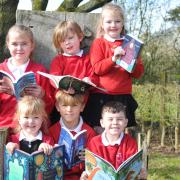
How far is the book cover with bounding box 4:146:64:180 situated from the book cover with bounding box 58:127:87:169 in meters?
0.09

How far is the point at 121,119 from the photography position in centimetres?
324

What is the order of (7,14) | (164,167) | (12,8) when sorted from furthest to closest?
(164,167)
(12,8)
(7,14)

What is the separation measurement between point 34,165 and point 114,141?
657mm

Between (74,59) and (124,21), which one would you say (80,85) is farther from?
(124,21)

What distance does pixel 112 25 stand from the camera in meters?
3.51

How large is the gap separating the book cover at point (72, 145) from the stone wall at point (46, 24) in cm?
100

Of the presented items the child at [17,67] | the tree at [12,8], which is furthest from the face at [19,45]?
→ the tree at [12,8]

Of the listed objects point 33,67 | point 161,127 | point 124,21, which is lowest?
point 161,127

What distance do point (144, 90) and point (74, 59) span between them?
623 centimetres

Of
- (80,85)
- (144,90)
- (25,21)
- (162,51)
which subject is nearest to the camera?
(80,85)

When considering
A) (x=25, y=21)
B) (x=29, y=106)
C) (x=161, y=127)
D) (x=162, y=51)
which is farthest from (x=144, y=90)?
(x=29, y=106)

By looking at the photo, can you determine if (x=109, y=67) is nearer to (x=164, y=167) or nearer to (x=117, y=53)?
(x=117, y=53)

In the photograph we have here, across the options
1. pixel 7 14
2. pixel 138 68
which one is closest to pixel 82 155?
pixel 138 68

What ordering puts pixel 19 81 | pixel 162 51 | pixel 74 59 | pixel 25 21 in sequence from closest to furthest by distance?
pixel 19 81 → pixel 74 59 → pixel 25 21 → pixel 162 51
